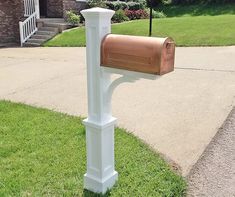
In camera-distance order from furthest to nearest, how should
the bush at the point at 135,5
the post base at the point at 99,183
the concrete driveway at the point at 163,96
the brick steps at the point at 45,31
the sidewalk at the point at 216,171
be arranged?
the bush at the point at 135,5, the brick steps at the point at 45,31, the concrete driveway at the point at 163,96, the sidewalk at the point at 216,171, the post base at the point at 99,183

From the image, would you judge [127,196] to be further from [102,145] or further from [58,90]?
[58,90]

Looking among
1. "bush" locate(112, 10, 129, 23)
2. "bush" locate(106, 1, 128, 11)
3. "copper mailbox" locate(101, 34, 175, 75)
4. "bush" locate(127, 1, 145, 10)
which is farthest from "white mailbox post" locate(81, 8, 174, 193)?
"bush" locate(127, 1, 145, 10)

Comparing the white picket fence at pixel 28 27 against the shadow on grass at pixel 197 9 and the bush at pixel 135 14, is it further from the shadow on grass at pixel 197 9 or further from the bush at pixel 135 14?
the shadow on grass at pixel 197 9

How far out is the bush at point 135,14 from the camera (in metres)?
18.2

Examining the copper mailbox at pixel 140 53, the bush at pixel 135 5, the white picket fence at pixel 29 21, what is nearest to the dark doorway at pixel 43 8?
the white picket fence at pixel 29 21

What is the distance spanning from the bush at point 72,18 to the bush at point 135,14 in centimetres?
304

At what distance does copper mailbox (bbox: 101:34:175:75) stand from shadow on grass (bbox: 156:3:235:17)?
20.0 meters

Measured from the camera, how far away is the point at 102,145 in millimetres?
2848

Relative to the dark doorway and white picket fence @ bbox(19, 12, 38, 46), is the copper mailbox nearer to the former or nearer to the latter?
white picket fence @ bbox(19, 12, 38, 46)

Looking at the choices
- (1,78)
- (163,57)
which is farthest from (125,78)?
(1,78)

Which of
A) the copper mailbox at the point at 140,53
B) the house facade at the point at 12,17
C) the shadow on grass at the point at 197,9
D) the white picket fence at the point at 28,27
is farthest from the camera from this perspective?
the shadow on grass at the point at 197,9

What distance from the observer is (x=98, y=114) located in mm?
2799

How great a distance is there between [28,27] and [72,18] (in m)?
2.07

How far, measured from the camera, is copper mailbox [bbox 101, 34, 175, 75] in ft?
7.88
